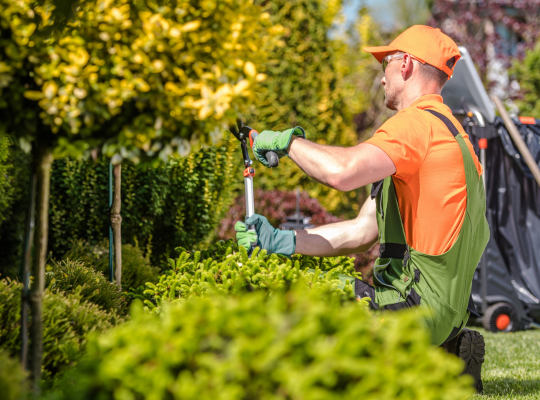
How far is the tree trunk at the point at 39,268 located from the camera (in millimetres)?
1456

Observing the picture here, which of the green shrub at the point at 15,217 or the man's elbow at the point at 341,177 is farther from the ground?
the man's elbow at the point at 341,177

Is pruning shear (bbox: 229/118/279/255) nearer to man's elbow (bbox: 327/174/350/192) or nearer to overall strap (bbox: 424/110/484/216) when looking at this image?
man's elbow (bbox: 327/174/350/192)

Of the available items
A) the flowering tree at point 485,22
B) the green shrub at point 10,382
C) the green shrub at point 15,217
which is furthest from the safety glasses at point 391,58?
the flowering tree at point 485,22

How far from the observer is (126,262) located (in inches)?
129

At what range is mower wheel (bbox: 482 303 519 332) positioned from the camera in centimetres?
497

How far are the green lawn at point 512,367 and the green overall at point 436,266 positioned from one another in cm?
81

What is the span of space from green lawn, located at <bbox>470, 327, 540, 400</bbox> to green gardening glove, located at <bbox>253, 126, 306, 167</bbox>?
175cm

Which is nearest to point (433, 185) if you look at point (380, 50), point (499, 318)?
point (380, 50)

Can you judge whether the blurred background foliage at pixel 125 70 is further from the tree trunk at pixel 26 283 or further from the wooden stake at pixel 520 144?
the wooden stake at pixel 520 144

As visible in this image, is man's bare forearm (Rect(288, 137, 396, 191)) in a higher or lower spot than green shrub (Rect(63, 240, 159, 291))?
higher

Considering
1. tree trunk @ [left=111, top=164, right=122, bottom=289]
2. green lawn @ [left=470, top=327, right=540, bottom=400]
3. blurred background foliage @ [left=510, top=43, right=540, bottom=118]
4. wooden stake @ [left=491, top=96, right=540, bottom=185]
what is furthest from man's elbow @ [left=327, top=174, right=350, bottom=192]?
blurred background foliage @ [left=510, top=43, right=540, bottom=118]

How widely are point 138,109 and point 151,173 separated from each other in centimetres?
218

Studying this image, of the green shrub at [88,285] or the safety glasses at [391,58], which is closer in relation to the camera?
the green shrub at [88,285]

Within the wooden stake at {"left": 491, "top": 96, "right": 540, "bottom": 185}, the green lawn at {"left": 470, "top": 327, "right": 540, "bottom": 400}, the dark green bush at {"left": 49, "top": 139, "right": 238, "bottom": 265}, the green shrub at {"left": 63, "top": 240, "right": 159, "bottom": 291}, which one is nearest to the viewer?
the green lawn at {"left": 470, "top": 327, "right": 540, "bottom": 400}
